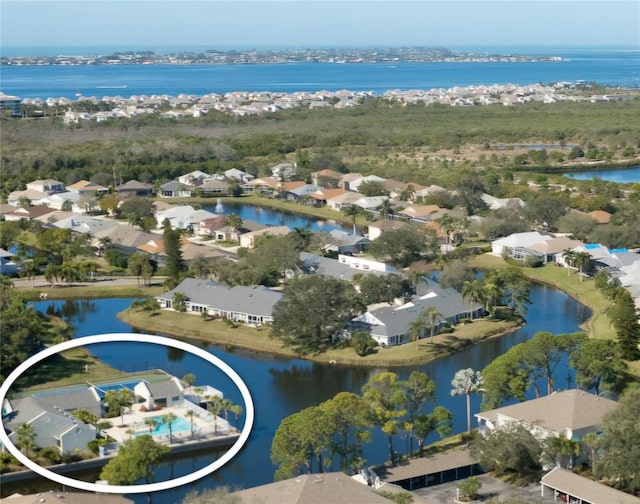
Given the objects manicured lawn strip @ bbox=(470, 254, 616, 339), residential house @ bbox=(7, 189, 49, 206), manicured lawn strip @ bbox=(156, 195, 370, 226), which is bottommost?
manicured lawn strip @ bbox=(156, 195, 370, 226)

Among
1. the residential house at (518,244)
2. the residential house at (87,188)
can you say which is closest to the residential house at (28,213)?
the residential house at (87,188)

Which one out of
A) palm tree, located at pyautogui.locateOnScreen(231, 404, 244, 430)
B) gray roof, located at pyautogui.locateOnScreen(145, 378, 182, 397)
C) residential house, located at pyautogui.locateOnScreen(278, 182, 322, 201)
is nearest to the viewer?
gray roof, located at pyautogui.locateOnScreen(145, 378, 182, 397)

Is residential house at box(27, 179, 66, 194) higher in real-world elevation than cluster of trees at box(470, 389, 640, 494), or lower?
lower

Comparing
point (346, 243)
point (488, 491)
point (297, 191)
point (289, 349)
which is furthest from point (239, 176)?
point (488, 491)

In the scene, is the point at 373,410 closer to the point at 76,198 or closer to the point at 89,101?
the point at 76,198

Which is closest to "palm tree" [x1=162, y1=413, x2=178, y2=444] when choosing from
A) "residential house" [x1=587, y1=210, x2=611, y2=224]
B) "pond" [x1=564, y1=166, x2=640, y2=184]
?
"residential house" [x1=587, y1=210, x2=611, y2=224]

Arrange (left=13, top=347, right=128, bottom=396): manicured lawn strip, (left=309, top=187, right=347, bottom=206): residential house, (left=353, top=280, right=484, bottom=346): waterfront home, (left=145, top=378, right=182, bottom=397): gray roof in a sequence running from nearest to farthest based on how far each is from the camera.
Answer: (left=145, top=378, right=182, bottom=397): gray roof → (left=13, top=347, right=128, bottom=396): manicured lawn strip → (left=353, top=280, right=484, bottom=346): waterfront home → (left=309, top=187, right=347, bottom=206): residential house

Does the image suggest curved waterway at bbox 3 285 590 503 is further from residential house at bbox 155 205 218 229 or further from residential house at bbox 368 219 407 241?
residential house at bbox 155 205 218 229

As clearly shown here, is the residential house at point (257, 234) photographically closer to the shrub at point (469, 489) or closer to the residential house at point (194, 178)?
the residential house at point (194, 178)

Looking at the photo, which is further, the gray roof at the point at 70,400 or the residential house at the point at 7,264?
the residential house at the point at 7,264
